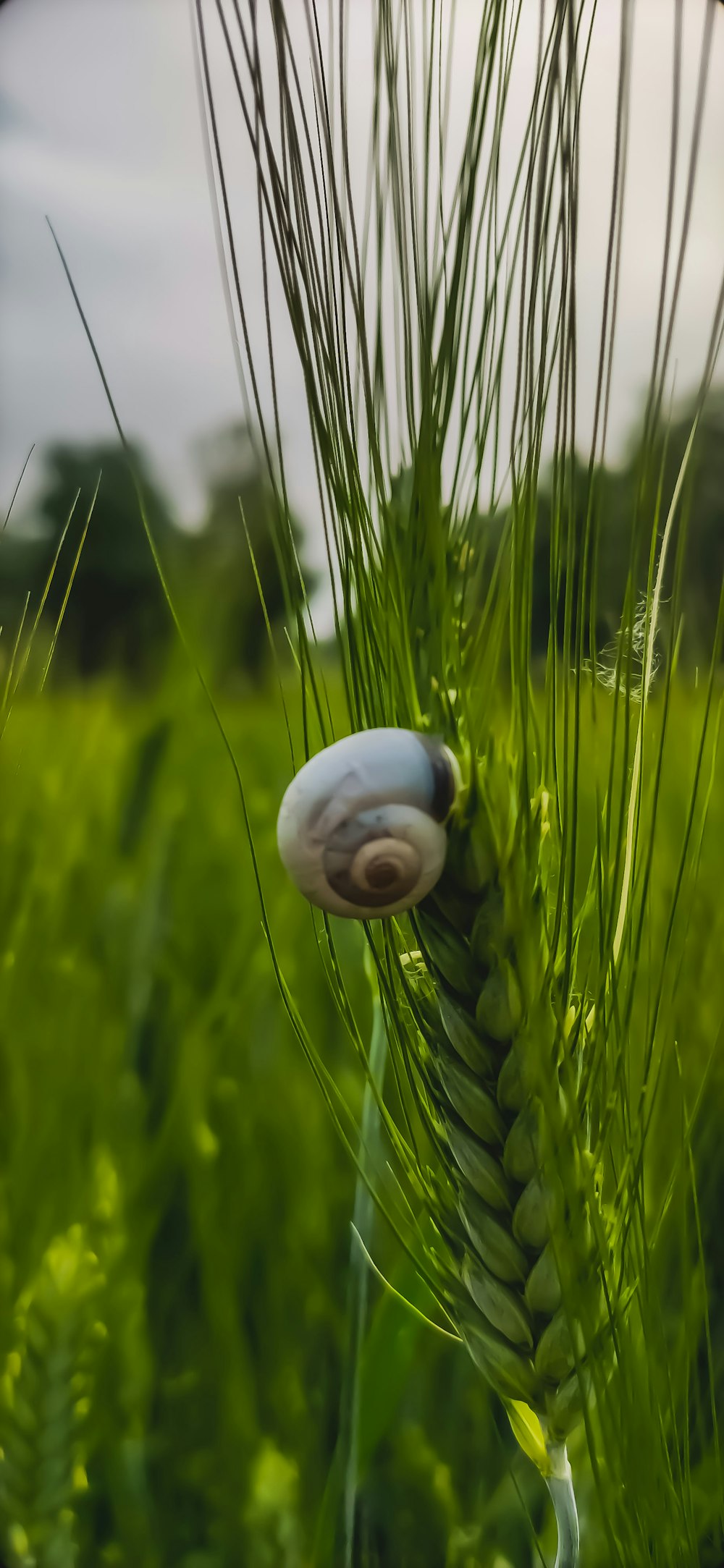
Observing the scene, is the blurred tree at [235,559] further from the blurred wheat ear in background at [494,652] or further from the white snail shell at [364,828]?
the white snail shell at [364,828]

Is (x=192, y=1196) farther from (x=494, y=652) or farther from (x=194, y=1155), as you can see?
(x=494, y=652)

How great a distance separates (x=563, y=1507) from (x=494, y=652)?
31 centimetres

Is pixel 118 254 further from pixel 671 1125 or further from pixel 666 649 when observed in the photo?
pixel 671 1125

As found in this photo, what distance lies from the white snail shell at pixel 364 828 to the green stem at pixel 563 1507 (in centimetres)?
24

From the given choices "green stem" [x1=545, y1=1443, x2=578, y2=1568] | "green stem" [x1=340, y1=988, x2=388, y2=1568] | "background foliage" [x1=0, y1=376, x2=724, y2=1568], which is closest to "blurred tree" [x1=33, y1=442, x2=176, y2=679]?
"background foliage" [x1=0, y1=376, x2=724, y2=1568]

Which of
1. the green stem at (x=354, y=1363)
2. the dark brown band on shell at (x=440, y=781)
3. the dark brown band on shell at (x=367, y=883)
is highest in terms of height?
the dark brown band on shell at (x=440, y=781)

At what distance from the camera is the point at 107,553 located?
44cm

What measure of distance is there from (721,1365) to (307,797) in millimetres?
405

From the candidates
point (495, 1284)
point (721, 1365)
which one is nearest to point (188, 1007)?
point (495, 1284)

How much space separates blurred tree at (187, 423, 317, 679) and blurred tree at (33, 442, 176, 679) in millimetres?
22

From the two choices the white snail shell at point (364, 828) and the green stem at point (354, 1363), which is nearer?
the white snail shell at point (364, 828)

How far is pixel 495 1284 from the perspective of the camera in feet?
1.07

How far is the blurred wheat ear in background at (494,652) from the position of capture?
0.29 m

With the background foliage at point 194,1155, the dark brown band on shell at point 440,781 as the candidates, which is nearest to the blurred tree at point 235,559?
the background foliage at point 194,1155
